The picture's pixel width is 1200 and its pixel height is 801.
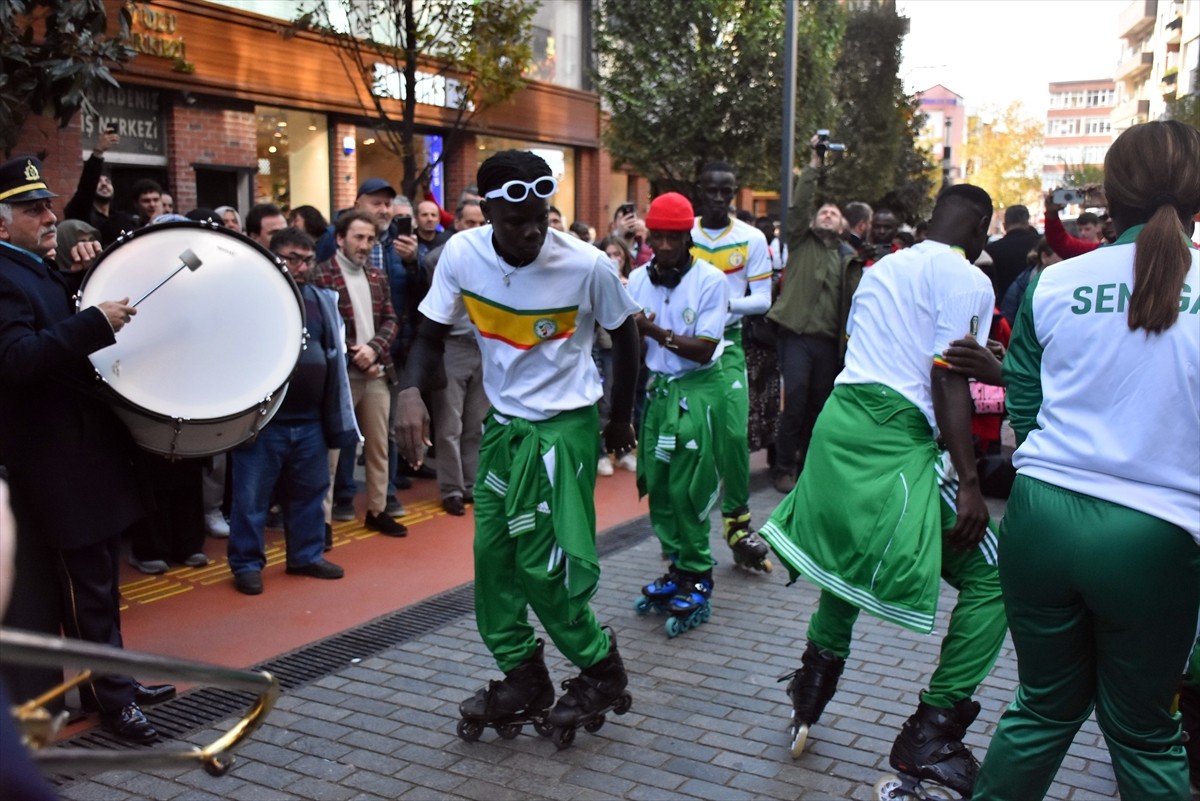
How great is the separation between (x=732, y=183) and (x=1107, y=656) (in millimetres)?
4606

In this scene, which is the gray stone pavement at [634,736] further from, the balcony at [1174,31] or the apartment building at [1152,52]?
the balcony at [1174,31]

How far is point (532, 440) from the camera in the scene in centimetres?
436

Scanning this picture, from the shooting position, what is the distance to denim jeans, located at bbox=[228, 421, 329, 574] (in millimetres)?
6477

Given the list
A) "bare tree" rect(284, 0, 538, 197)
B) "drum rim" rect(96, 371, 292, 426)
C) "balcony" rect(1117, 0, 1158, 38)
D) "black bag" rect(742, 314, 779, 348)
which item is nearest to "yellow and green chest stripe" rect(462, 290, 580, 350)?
"drum rim" rect(96, 371, 292, 426)

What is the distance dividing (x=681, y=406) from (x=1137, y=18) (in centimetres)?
9399

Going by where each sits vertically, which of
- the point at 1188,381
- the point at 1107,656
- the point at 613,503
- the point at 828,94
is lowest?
the point at 613,503

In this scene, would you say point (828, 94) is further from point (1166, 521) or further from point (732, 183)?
point (1166, 521)

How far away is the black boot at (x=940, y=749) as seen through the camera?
400 cm

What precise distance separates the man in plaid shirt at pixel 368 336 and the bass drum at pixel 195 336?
1872mm

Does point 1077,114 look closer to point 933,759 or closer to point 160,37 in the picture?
point 160,37

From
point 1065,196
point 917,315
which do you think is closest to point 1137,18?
point 1065,196

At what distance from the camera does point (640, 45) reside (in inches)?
811

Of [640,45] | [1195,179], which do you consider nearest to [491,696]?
[1195,179]

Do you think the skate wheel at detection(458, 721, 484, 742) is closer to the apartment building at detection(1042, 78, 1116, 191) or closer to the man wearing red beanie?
the man wearing red beanie
